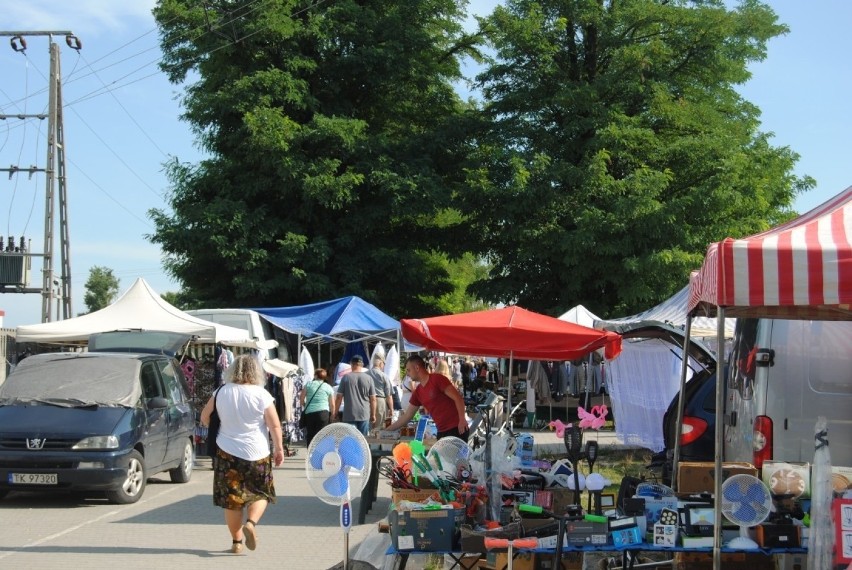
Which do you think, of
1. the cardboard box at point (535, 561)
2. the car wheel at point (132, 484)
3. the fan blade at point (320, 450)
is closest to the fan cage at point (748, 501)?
the cardboard box at point (535, 561)

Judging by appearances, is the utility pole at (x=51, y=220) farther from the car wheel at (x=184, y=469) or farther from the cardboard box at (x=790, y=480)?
the cardboard box at (x=790, y=480)

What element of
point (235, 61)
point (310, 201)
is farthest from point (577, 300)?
point (235, 61)

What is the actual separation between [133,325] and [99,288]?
75.8 m

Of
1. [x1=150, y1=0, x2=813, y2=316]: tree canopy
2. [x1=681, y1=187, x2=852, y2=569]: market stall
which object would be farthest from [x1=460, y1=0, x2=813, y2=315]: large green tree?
[x1=681, y1=187, x2=852, y2=569]: market stall

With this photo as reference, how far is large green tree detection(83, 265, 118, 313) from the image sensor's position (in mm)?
87625

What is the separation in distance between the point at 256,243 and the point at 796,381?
2315cm

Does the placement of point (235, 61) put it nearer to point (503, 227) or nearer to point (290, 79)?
point (290, 79)

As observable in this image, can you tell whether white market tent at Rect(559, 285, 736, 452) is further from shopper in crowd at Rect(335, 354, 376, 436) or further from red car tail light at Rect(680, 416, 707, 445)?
red car tail light at Rect(680, 416, 707, 445)

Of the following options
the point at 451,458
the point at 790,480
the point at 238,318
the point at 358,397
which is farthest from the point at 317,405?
the point at 790,480

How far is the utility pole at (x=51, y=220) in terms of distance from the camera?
25375 millimetres

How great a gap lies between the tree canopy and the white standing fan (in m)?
21.0

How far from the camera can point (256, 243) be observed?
96.1 feet

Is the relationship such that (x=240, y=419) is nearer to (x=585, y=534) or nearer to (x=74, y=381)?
(x=585, y=534)

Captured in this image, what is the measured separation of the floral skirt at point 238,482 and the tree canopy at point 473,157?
19.7 meters
